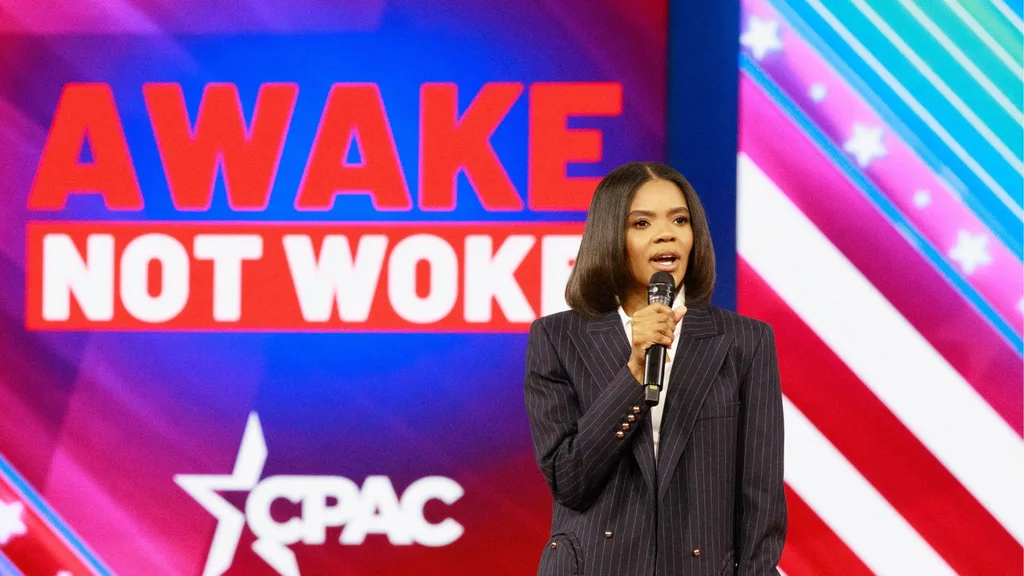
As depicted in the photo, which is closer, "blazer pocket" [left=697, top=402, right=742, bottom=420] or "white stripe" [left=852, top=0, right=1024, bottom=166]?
"blazer pocket" [left=697, top=402, right=742, bottom=420]

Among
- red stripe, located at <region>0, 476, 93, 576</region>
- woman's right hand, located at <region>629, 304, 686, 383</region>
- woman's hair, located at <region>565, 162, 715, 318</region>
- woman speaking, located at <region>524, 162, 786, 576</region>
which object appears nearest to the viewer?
woman's right hand, located at <region>629, 304, 686, 383</region>

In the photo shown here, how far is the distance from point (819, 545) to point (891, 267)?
816mm

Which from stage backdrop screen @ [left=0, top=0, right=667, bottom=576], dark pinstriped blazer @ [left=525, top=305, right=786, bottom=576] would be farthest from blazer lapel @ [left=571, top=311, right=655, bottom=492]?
stage backdrop screen @ [left=0, top=0, right=667, bottom=576]

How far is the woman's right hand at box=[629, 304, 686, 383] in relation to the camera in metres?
1.48

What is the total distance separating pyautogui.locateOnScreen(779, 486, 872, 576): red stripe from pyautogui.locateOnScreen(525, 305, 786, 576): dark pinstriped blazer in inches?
56.0

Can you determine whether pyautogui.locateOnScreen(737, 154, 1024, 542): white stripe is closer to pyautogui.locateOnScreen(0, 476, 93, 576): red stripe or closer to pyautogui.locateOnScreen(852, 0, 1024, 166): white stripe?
pyautogui.locateOnScreen(852, 0, 1024, 166): white stripe

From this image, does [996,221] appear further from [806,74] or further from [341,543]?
[341,543]

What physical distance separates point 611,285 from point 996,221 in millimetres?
1782

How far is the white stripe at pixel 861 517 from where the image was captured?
2.99 m

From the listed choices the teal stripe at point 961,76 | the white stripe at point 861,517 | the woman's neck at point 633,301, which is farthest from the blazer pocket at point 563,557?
the teal stripe at point 961,76

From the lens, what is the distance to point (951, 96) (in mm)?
3035

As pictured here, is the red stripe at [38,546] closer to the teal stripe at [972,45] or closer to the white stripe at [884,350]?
the white stripe at [884,350]

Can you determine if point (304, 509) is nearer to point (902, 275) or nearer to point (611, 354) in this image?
point (611, 354)

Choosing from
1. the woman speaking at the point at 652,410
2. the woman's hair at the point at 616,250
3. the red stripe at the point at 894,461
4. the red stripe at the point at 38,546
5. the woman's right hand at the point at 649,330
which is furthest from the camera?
the red stripe at the point at 38,546
